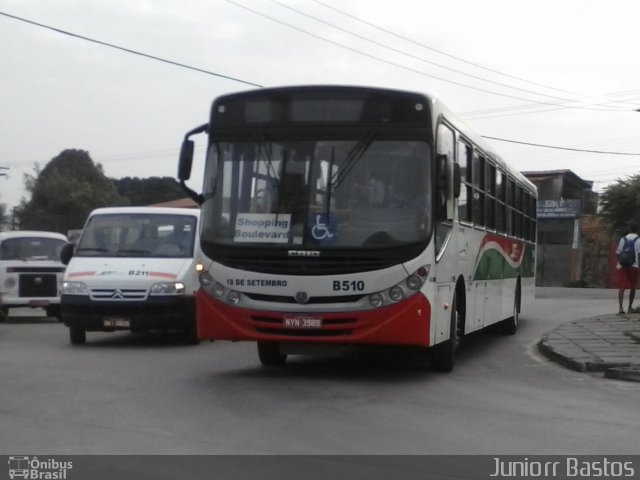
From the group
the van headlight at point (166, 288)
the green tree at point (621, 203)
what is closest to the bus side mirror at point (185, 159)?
the van headlight at point (166, 288)

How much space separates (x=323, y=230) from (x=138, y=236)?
20.7 feet

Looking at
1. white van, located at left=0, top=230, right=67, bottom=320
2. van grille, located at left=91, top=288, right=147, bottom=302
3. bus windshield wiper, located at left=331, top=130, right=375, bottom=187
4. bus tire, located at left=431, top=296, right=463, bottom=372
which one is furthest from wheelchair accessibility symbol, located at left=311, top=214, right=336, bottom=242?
white van, located at left=0, top=230, right=67, bottom=320

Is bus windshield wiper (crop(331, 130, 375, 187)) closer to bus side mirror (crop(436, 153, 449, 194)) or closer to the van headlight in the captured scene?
bus side mirror (crop(436, 153, 449, 194))

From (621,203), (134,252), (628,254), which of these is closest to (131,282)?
(134,252)

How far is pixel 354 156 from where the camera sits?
11531mm

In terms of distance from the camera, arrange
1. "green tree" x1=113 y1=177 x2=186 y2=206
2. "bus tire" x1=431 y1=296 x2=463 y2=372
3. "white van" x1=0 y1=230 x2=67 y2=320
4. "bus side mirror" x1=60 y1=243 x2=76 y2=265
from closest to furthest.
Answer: "bus tire" x1=431 y1=296 x2=463 y2=372 < "bus side mirror" x1=60 y1=243 x2=76 y2=265 < "white van" x1=0 y1=230 x2=67 y2=320 < "green tree" x1=113 y1=177 x2=186 y2=206

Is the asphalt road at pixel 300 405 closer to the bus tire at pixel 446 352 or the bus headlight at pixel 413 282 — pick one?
the bus tire at pixel 446 352

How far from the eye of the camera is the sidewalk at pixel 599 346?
12820mm

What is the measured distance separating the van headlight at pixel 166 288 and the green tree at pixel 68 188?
5458 cm

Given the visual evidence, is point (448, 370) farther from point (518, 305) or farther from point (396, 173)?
point (518, 305)

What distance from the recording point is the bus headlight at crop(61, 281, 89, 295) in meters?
15.8

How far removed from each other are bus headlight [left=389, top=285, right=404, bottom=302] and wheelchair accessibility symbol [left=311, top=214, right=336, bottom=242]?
810mm
